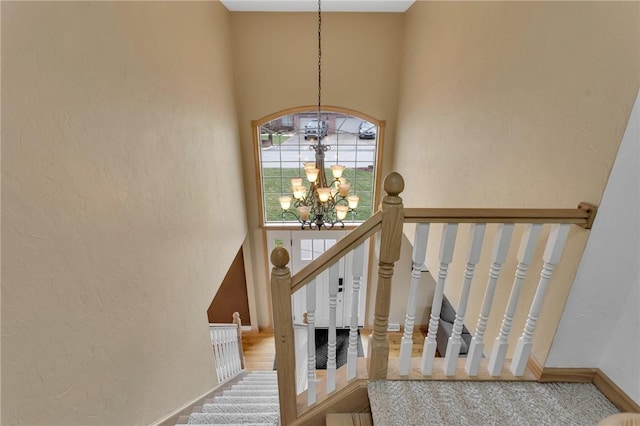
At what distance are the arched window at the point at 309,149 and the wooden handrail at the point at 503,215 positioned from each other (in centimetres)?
334

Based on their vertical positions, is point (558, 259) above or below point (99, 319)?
above

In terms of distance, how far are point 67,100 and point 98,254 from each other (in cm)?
71

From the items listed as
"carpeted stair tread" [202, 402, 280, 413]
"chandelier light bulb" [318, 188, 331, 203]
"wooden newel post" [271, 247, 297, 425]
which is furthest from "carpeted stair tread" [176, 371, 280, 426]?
"chandelier light bulb" [318, 188, 331, 203]

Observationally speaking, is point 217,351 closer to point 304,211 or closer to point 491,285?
point 304,211

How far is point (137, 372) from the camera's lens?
75.5 inches

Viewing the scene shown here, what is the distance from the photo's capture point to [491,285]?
1406 mm

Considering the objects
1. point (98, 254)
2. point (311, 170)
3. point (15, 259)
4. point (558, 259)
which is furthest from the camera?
point (311, 170)

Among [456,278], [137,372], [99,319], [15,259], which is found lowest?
[137,372]

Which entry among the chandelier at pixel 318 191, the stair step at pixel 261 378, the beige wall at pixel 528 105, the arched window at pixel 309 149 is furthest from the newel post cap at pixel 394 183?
the arched window at pixel 309 149

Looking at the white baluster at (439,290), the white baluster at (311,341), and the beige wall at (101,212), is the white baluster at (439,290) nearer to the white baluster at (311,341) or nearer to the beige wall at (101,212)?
the white baluster at (311,341)

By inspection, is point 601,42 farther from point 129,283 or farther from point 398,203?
point 129,283

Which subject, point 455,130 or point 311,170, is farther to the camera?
point 311,170

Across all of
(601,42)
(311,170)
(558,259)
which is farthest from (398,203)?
(311,170)

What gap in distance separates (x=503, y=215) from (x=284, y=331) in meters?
0.97
